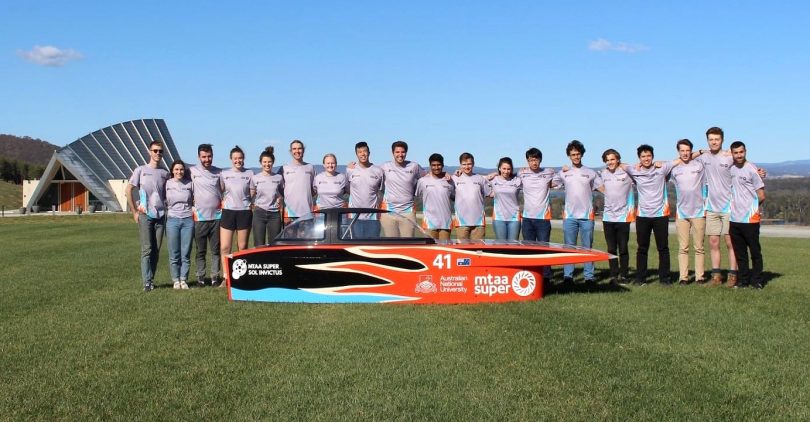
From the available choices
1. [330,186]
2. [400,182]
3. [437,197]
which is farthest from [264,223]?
[437,197]

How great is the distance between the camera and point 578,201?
33.5 feet

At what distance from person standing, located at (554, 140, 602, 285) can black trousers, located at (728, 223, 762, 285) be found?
204 centimetres

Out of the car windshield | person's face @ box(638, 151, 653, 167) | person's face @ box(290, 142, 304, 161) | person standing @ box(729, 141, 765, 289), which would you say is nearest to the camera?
the car windshield

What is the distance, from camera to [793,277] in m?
11.0

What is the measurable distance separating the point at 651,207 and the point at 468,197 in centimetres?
273

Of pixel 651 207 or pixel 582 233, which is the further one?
pixel 582 233

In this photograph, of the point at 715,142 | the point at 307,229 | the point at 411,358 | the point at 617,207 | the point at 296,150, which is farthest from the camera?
the point at 296,150

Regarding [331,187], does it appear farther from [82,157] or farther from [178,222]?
[82,157]

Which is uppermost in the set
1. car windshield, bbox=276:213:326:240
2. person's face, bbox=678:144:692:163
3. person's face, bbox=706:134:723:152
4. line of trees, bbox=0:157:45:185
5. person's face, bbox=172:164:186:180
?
line of trees, bbox=0:157:45:185

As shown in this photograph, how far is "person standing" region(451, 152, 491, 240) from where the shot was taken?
10.4 metres

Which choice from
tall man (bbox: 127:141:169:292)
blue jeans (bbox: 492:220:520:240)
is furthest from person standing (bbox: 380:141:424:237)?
tall man (bbox: 127:141:169:292)

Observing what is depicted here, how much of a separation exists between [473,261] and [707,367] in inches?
136

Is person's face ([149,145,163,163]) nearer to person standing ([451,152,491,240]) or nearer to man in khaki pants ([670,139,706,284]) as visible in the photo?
person standing ([451,152,491,240])

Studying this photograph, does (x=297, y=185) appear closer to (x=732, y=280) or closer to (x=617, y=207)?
(x=617, y=207)
